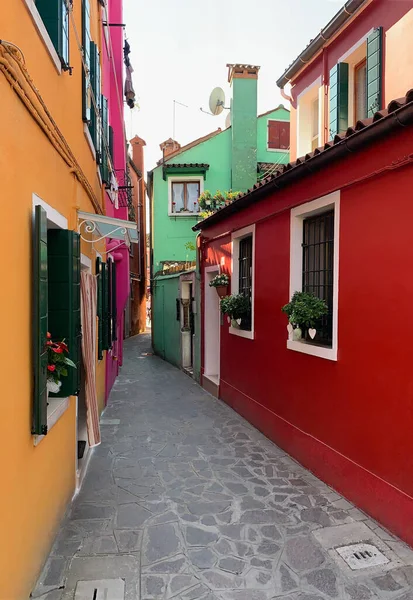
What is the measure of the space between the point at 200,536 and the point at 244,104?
15.0 m

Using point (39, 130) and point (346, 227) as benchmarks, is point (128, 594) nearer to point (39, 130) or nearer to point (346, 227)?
point (39, 130)

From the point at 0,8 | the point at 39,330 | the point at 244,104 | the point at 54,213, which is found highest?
the point at 244,104

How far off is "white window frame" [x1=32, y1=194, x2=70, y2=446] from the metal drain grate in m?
2.56

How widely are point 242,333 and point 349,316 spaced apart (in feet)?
10.5

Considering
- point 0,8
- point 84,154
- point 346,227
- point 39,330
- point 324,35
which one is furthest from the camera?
point 324,35

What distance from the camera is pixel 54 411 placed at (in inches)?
129

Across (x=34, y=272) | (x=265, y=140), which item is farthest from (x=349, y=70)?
(x=265, y=140)

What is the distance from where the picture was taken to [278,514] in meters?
3.96

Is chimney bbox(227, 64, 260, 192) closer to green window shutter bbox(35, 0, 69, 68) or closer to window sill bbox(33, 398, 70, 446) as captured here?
green window shutter bbox(35, 0, 69, 68)

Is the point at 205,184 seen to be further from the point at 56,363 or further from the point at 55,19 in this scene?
the point at 56,363

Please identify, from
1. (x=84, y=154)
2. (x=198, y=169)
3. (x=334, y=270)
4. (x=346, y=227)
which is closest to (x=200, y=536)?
(x=334, y=270)

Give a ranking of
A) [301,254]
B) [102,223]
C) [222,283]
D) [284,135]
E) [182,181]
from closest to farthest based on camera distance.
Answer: [102,223], [301,254], [222,283], [182,181], [284,135]

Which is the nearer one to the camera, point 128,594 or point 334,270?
point 128,594

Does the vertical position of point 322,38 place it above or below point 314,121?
above
